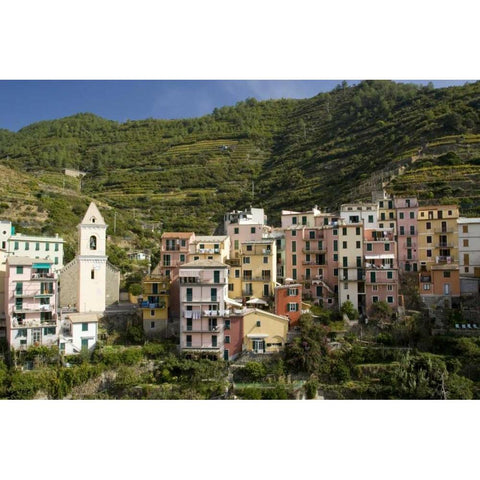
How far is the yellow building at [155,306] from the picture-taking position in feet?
73.4

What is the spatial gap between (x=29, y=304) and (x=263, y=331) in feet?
31.8

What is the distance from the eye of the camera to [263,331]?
20.9 metres

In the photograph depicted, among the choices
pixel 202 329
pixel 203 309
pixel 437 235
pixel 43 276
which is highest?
pixel 437 235

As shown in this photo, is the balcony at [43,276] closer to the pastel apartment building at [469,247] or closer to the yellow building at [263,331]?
the yellow building at [263,331]

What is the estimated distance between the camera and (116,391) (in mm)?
19141

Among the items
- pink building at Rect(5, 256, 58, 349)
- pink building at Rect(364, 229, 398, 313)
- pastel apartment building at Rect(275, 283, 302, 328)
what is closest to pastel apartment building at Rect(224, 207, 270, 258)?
pastel apartment building at Rect(275, 283, 302, 328)

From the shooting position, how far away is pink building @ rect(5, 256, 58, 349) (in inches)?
806

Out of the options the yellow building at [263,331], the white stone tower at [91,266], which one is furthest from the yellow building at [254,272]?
the white stone tower at [91,266]

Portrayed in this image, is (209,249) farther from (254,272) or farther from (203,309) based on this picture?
(203,309)

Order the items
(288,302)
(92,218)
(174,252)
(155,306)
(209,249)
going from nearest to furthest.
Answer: (288,302)
(155,306)
(92,218)
(209,249)
(174,252)

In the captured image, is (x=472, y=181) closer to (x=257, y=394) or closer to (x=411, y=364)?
(x=411, y=364)

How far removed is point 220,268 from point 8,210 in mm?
20211

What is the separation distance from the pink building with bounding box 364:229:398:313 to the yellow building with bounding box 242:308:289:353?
4.47m

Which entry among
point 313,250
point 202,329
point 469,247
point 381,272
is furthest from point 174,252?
point 469,247
